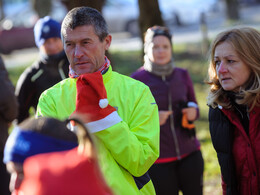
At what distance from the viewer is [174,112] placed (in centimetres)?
432

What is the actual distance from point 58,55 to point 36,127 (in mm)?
2828

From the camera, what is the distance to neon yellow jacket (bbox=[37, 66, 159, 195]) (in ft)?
7.77

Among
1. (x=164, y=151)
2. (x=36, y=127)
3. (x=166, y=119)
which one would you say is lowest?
(x=164, y=151)

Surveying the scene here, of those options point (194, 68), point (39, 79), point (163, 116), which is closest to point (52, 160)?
point (163, 116)

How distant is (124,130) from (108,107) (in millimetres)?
158

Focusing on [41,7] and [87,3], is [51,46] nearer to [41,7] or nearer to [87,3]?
[87,3]

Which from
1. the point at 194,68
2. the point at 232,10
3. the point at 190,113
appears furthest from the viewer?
the point at 232,10

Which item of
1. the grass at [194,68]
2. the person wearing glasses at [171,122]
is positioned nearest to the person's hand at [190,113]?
the person wearing glasses at [171,122]

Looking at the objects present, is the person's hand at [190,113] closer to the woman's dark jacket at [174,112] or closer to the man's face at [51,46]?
the woman's dark jacket at [174,112]

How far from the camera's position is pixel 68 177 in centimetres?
158

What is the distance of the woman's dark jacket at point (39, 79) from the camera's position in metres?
4.48

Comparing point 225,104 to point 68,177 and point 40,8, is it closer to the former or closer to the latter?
point 68,177

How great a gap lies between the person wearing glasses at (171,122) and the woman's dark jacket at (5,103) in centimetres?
129

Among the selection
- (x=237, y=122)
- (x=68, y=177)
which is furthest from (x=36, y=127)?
(x=237, y=122)
